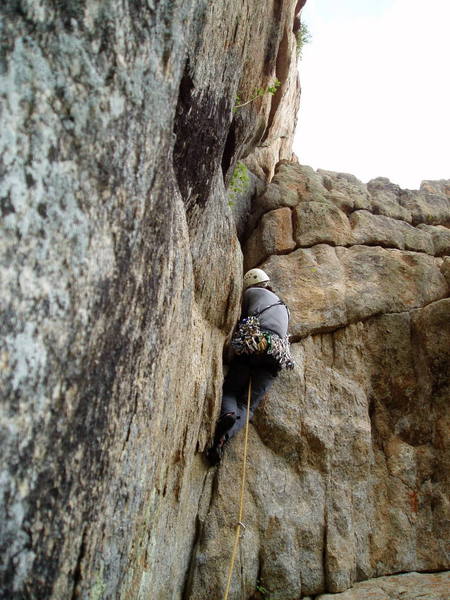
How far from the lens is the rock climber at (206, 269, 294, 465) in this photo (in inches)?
254

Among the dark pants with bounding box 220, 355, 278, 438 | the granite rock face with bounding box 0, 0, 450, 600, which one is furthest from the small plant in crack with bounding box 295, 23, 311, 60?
the dark pants with bounding box 220, 355, 278, 438

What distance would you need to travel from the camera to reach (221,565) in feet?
19.0

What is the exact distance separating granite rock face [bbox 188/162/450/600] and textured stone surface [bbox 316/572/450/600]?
4 centimetres

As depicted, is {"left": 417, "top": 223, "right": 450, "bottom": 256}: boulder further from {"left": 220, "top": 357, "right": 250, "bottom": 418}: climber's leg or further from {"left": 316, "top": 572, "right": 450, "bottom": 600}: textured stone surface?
{"left": 316, "top": 572, "right": 450, "bottom": 600}: textured stone surface

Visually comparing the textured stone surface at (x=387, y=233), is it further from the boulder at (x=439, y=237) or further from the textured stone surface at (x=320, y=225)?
the textured stone surface at (x=320, y=225)

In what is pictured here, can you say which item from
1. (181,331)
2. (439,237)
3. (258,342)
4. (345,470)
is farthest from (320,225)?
(181,331)

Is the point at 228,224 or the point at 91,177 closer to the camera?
the point at 91,177

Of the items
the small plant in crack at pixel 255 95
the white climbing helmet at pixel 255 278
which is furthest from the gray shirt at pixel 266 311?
the small plant in crack at pixel 255 95

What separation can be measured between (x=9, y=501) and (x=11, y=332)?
0.80 metres

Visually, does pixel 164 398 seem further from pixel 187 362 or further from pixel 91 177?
pixel 91 177

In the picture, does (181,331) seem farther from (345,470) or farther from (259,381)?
(345,470)

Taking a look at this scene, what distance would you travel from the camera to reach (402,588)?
6047 mm

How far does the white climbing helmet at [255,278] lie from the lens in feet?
26.5

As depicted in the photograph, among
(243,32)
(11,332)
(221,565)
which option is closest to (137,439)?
(11,332)
